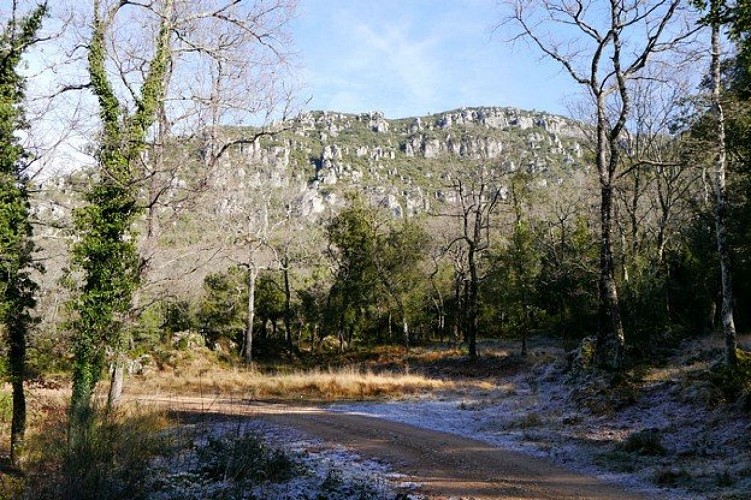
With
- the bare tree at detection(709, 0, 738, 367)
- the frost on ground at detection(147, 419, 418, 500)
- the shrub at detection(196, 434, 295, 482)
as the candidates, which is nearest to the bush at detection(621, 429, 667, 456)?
the bare tree at detection(709, 0, 738, 367)

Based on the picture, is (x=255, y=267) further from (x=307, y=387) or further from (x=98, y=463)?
(x=98, y=463)

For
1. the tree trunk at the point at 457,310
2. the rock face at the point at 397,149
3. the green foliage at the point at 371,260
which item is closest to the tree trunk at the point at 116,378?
the green foliage at the point at 371,260

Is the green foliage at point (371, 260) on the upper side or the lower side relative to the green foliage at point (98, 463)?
upper

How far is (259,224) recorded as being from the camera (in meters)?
35.2

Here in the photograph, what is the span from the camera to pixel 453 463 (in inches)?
323

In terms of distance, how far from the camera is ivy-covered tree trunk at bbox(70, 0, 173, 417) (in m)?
11.3

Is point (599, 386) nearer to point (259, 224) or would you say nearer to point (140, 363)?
point (140, 363)

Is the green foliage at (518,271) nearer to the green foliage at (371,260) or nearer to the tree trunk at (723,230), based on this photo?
the green foliage at (371,260)

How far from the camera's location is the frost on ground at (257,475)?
19.5ft

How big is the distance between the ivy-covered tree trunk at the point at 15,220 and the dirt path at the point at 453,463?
6905mm

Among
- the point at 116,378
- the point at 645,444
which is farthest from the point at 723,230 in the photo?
the point at 116,378

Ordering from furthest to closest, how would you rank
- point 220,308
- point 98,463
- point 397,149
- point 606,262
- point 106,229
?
point 397,149
point 220,308
point 606,262
point 106,229
point 98,463

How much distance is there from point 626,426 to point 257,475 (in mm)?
8240

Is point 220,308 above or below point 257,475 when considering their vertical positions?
above
